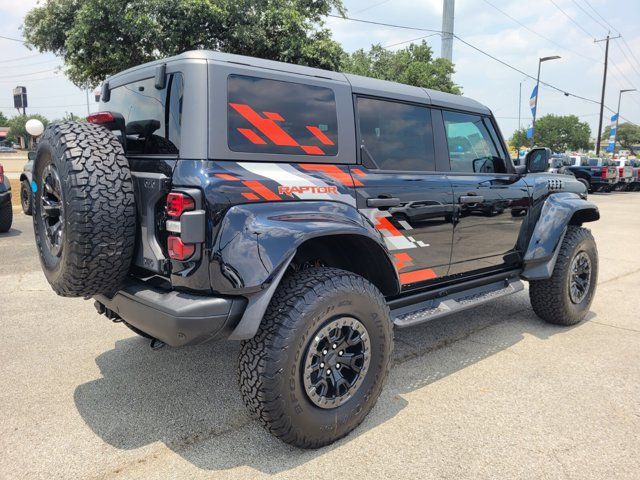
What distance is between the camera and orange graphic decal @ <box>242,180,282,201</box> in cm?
235

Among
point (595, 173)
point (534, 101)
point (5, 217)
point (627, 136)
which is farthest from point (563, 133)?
point (5, 217)

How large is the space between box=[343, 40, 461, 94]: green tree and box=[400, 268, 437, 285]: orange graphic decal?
39.3 feet

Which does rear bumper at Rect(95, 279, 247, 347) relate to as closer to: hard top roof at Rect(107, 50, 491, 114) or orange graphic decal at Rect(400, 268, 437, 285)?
hard top roof at Rect(107, 50, 491, 114)

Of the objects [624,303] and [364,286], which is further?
[624,303]

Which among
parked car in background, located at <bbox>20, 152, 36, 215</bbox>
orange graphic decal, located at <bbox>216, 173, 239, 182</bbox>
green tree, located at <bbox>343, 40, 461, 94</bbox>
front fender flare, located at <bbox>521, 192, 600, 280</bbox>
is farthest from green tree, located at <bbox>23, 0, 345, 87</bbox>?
orange graphic decal, located at <bbox>216, 173, 239, 182</bbox>

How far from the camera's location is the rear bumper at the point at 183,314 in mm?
2203

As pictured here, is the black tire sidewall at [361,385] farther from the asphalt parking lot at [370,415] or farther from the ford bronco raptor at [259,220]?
the asphalt parking lot at [370,415]

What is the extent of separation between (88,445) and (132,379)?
29.4 inches

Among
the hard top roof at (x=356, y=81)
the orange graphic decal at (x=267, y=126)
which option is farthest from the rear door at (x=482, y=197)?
the orange graphic decal at (x=267, y=126)

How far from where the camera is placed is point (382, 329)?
2709 millimetres

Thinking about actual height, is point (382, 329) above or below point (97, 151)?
below

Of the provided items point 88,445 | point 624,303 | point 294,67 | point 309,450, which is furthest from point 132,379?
point 624,303

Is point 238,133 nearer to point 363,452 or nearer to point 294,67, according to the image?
point 294,67

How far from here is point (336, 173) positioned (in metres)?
2.79
